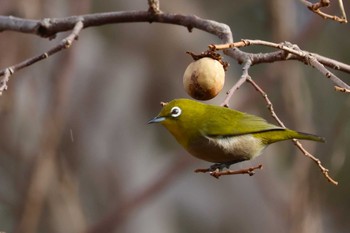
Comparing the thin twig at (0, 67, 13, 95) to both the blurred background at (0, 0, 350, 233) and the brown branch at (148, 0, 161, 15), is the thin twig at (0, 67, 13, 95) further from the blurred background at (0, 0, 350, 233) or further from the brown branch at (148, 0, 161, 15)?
the blurred background at (0, 0, 350, 233)

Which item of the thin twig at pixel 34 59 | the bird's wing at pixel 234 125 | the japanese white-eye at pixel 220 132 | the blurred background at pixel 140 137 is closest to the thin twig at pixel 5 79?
the thin twig at pixel 34 59

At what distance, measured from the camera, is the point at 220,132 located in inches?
71.2

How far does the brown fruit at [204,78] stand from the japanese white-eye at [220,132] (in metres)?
0.10

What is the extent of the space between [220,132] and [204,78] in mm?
177

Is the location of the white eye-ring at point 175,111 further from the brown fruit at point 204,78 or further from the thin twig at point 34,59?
the thin twig at point 34,59

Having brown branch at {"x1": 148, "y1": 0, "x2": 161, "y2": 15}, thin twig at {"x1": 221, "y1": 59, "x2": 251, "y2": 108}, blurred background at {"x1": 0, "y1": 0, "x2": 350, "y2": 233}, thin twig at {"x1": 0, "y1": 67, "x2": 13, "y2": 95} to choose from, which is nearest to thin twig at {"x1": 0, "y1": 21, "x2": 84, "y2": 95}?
thin twig at {"x1": 0, "y1": 67, "x2": 13, "y2": 95}

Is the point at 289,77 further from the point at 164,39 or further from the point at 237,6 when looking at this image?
the point at 237,6

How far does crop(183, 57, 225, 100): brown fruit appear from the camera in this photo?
1.69 m

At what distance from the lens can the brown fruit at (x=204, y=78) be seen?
5.54ft

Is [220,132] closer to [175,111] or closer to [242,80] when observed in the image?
[175,111]

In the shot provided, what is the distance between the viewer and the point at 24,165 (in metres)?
4.50

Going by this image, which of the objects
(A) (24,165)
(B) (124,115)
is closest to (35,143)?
(A) (24,165)

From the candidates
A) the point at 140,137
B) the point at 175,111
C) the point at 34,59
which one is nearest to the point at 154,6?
the point at 175,111

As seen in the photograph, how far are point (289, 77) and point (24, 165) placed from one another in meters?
1.55
